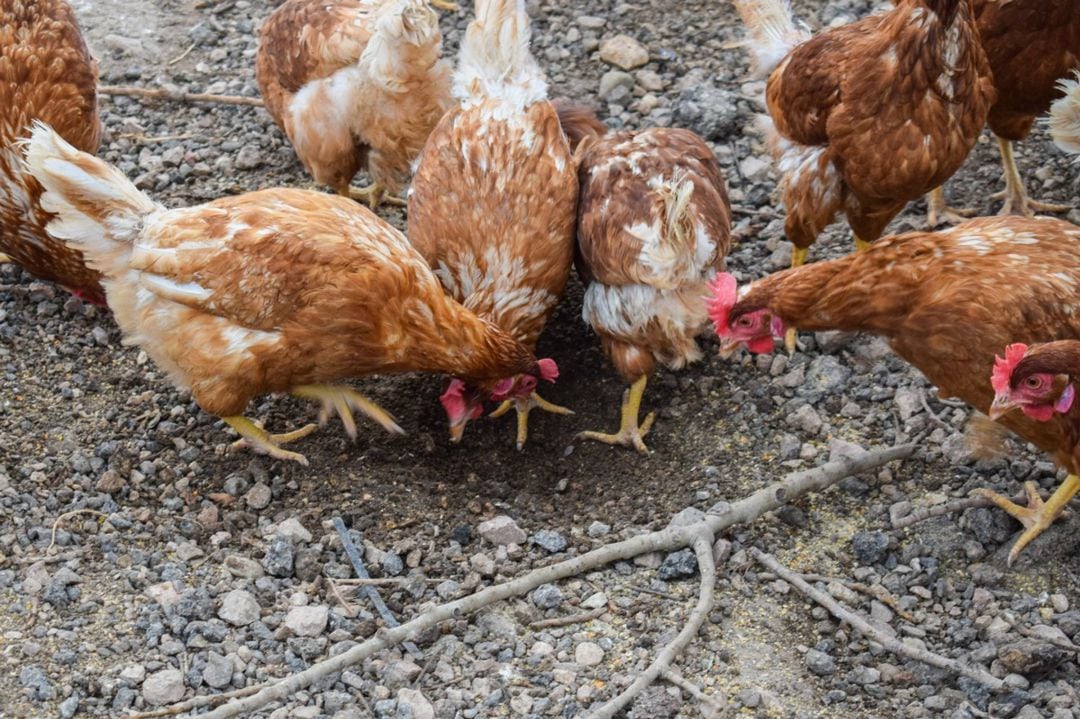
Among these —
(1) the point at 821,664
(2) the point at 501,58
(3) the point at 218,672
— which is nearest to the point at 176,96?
(2) the point at 501,58

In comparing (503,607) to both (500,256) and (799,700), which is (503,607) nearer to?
(799,700)

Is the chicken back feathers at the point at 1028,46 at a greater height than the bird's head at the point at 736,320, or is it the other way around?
the chicken back feathers at the point at 1028,46

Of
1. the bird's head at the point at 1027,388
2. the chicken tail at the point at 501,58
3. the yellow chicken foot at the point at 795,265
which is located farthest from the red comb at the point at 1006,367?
the chicken tail at the point at 501,58

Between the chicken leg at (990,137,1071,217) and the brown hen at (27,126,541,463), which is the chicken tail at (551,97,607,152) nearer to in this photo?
the brown hen at (27,126,541,463)

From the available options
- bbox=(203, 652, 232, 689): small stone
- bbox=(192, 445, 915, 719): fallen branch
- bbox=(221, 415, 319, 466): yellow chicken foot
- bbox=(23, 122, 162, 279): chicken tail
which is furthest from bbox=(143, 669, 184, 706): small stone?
bbox=(23, 122, 162, 279): chicken tail

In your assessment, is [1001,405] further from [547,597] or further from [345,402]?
[345,402]

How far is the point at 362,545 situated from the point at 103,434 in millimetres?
1221

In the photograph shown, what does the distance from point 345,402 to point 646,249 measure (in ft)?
4.32

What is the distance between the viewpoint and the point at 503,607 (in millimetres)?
3852

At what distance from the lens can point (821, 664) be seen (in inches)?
142

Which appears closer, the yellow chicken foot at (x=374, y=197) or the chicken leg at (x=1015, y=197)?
the chicken leg at (x=1015, y=197)

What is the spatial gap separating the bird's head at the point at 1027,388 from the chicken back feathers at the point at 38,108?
11.0ft

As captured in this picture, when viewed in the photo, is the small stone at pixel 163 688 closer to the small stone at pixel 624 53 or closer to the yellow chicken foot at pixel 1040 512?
the yellow chicken foot at pixel 1040 512

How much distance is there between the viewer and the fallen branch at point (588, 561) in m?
3.47
